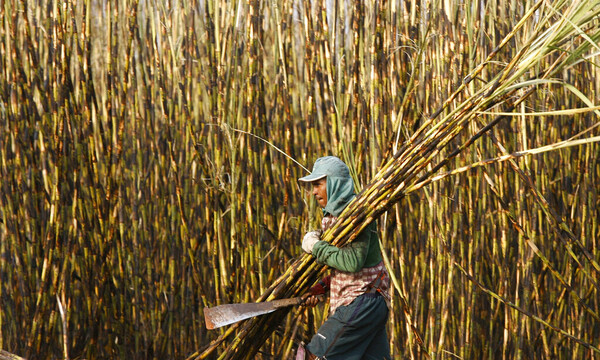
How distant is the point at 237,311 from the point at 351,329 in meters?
0.29

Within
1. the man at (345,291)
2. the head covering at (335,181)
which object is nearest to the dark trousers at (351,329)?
the man at (345,291)

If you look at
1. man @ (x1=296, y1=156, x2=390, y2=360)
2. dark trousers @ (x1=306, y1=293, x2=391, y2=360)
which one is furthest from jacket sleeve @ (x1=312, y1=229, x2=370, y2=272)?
dark trousers @ (x1=306, y1=293, x2=391, y2=360)

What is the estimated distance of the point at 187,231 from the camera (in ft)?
6.87

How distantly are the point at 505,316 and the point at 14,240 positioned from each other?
1500mm

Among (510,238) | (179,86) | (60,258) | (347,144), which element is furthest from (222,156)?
(510,238)

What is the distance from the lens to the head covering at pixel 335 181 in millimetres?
1615

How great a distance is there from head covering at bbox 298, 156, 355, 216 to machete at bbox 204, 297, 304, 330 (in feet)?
0.81

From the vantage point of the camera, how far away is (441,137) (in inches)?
57.2

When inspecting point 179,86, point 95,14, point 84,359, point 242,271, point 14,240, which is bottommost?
point 84,359

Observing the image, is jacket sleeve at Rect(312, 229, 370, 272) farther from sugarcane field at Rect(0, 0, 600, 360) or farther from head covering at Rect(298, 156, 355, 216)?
sugarcane field at Rect(0, 0, 600, 360)

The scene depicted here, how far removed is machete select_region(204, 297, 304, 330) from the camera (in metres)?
1.52

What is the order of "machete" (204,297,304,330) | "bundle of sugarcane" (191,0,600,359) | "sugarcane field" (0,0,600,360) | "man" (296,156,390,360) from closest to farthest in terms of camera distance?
"bundle of sugarcane" (191,0,600,359) → "machete" (204,297,304,330) → "man" (296,156,390,360) → "sugarcane field" (0,0,600,360)

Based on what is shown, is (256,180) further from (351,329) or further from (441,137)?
(441,137)

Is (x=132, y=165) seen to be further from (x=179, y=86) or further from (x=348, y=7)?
(x=348, y=7)
